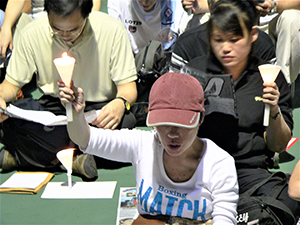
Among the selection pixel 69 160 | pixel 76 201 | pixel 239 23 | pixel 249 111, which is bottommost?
pixel 76 201

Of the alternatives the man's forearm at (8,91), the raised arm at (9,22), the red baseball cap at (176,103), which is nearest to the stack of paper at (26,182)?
the man's forearm at (8,91)

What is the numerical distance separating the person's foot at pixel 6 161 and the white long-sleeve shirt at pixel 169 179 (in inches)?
49.1

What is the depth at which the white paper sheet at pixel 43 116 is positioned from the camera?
2.62 m

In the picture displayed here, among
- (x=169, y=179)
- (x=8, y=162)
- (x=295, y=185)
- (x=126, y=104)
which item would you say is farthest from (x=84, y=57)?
(x=295, y=185)

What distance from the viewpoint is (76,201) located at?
2490 mm

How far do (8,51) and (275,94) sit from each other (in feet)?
6.94

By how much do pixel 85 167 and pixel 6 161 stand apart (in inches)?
21.0

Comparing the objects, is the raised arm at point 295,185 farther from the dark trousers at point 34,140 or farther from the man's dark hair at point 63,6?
the man's dark hair at point 63,6

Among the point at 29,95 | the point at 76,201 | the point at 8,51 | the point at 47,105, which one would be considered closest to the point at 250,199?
the point at 76,201

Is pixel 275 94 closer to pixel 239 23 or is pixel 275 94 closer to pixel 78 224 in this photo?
pixel 239 23

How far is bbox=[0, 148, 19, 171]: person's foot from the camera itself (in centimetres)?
278

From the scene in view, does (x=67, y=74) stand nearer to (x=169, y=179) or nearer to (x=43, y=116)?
A: (x=169, y=179)

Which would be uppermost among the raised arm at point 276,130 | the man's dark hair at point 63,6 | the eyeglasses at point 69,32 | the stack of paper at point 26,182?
the man's dark hair at point 63,6

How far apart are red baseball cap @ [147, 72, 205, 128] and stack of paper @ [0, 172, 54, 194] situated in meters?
1.24
